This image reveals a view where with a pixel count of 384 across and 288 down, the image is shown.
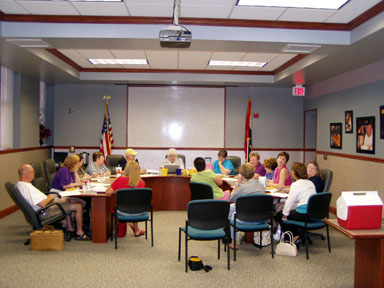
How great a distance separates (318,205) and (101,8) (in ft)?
11.9

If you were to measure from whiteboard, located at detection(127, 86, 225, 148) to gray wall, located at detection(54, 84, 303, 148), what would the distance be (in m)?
0.27

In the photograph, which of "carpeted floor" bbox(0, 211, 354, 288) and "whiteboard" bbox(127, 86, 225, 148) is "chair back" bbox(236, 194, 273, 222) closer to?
"carpeted floor" bbox(0, 211, 354, 288)

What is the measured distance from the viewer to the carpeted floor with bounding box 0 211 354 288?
381 cm

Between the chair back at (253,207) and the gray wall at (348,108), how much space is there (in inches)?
109

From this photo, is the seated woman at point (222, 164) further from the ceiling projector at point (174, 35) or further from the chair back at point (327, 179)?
the ceiling projector at point (174, 35)

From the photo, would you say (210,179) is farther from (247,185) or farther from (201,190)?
(247,185)

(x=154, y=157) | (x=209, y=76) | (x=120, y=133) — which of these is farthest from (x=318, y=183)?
(x=120, y=133)

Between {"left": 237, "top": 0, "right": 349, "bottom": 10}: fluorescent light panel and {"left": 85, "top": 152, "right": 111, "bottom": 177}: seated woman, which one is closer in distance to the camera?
{"left": 237, "top": 0, "right": 349, "bottom": 10}: fluorescent light panel

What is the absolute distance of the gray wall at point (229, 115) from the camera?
943cm

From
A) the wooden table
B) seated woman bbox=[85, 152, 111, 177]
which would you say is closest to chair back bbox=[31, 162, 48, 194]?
seated woman bbox=[85, 152, 111, 177]

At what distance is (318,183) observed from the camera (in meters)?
4.98

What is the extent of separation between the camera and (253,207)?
427cm

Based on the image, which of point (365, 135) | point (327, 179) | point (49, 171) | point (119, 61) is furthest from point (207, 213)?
point (119, 61)

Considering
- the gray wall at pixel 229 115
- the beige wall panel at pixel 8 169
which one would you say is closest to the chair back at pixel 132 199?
the beige wall panel at pixel 8 169
